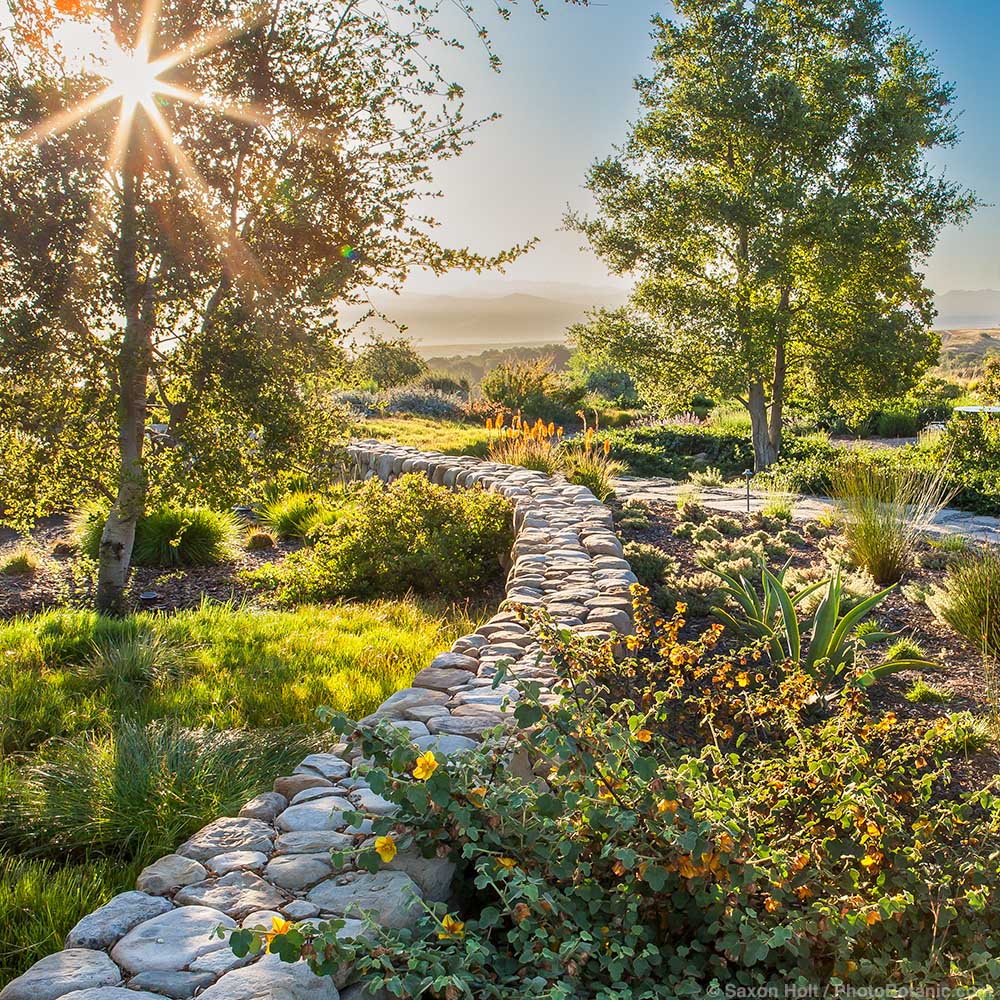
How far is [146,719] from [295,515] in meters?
5.68

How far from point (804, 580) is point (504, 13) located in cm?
374

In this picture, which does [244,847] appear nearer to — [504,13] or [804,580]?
[804,580]

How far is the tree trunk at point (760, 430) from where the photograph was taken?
13.8 metres

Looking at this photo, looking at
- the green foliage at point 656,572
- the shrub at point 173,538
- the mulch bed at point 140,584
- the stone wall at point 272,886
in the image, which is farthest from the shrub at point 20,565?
the stone wall at point 272,886

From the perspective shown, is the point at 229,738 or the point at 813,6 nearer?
the point at 229,738

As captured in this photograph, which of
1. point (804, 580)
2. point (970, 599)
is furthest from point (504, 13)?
point (970, 599)

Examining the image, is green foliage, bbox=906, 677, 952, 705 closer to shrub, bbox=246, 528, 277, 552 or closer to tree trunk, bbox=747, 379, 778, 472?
shrub, bbox=246, 528, 277, 552

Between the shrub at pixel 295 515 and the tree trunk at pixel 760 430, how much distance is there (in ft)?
26.4

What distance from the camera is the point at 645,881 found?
191 cm

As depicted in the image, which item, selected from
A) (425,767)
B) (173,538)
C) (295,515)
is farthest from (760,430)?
(425,767)

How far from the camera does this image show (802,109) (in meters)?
12.3

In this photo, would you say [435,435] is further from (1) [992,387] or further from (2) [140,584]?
(1) [992,387]

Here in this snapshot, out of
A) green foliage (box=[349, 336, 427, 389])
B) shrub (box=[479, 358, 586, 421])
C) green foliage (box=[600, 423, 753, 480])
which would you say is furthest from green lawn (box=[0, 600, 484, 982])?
shrub (box=[479, 358, 586, 421])

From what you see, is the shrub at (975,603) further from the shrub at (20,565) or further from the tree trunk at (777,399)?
the tree trunk at (777,399)
